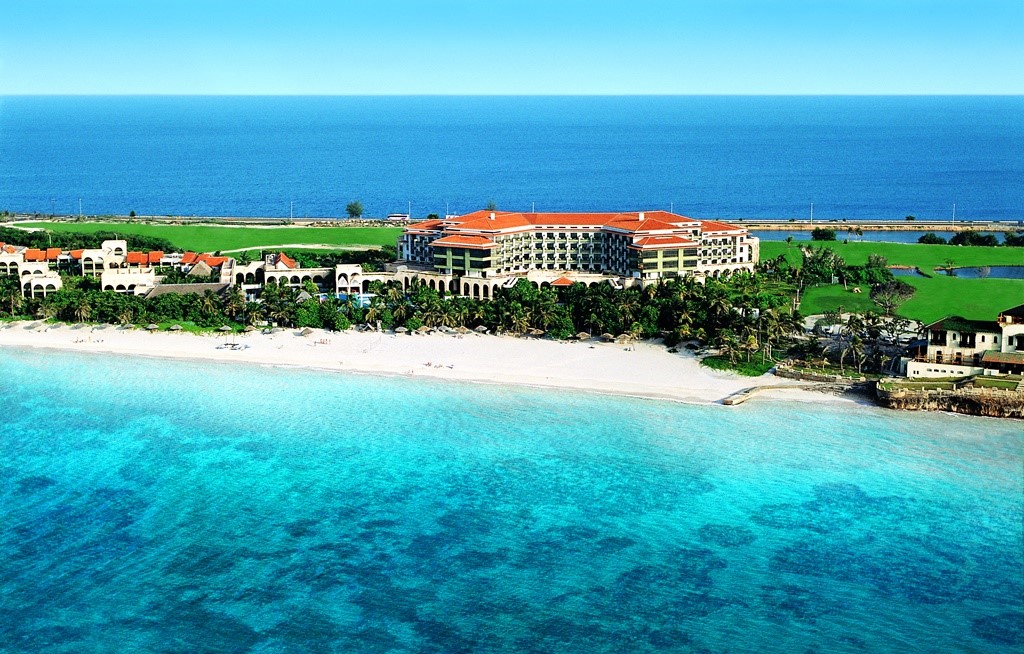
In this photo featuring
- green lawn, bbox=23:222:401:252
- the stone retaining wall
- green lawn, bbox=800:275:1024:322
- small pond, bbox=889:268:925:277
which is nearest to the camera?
the stone retaining wall

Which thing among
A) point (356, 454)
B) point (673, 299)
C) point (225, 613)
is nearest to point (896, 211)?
point (673, 299)

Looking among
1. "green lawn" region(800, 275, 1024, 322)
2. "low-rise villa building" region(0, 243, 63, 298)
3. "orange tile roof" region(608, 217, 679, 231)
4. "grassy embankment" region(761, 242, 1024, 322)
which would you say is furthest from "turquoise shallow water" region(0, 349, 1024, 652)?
"orange tile roof" region(608, 217, 679, 231)

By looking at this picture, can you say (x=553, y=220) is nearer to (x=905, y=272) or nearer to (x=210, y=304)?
(x=210, y=304)

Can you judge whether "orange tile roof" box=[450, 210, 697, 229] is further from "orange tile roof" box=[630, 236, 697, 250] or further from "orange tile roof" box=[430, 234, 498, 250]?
"orange tile roof" box=[630, 236, 697, 250]

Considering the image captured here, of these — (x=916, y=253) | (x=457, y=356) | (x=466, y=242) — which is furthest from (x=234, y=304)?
(x=916, y=253)

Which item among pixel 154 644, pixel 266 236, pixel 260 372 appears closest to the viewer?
pixel 154 644

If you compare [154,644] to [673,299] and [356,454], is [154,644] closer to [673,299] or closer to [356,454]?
[356,454]

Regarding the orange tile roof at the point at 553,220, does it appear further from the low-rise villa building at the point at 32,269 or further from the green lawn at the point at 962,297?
the low-rise villa building at the point at 32,269
